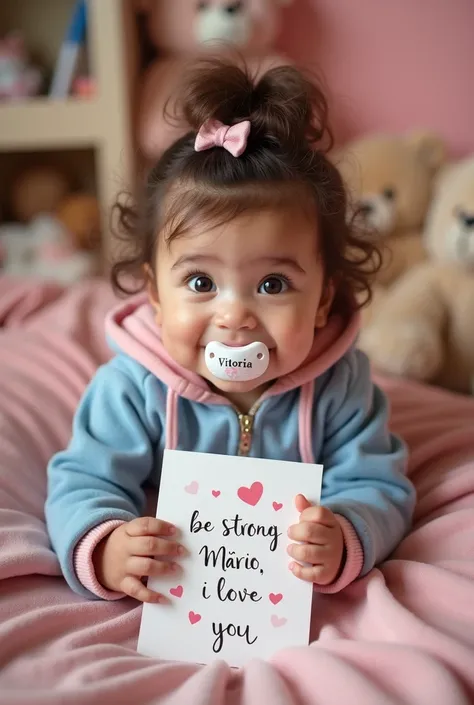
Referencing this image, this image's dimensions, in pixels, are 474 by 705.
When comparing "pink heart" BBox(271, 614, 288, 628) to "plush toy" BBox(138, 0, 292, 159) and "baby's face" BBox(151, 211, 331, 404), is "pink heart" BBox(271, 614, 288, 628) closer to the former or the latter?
"baby's face" BBox(151, 211, 331, 404)

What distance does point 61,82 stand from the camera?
1.68 m

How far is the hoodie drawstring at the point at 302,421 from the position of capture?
848mm

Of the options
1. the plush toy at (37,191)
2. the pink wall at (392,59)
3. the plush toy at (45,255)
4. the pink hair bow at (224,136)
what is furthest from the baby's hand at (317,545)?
the plush toy at (37,191)

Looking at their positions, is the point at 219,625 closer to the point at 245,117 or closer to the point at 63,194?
the point at 245,117

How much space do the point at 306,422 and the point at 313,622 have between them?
23 centimetres

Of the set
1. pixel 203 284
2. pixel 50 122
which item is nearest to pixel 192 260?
pixel 203 284

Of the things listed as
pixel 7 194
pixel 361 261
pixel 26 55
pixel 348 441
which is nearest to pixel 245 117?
pixel 361 261

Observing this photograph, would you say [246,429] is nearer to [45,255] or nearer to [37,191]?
[45,255]

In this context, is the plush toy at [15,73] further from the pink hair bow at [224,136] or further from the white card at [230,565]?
the white card at [230,565]

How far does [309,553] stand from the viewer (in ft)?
2.36

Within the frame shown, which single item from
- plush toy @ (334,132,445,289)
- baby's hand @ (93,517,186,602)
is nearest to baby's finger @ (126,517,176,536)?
baby's hand @ (93,517,186,602)

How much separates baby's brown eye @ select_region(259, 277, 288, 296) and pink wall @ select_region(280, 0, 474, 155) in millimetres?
1070

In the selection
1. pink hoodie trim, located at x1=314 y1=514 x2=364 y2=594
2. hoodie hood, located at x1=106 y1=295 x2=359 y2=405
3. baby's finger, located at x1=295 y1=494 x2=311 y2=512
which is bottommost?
pink hoodie trim, located at x1=314 y1=514 x2=364 y2=594

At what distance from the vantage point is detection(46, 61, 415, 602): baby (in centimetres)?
75
